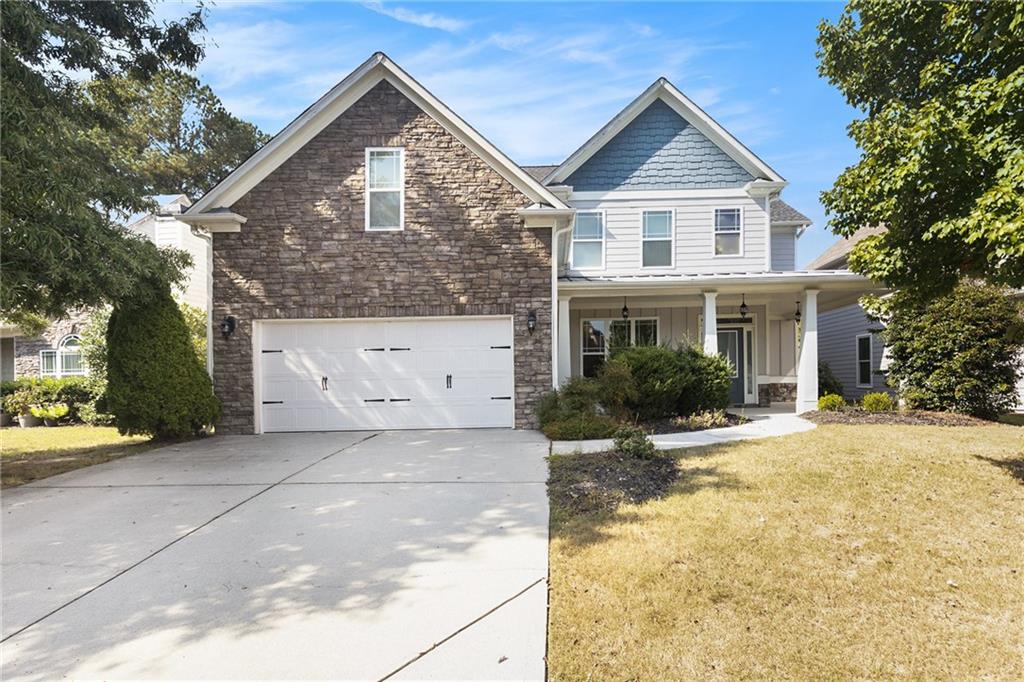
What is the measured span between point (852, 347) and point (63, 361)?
25.4m

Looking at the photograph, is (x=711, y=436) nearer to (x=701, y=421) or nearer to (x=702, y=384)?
(x=701, y=421)

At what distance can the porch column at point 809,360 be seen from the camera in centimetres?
1192

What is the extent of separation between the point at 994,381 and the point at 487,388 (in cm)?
990

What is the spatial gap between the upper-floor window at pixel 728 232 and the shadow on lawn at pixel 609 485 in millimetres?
7762

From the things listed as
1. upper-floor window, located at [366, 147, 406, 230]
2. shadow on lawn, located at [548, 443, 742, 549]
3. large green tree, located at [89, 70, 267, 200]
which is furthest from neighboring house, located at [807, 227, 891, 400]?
large green tree, located at [89, 70, 267, 200]

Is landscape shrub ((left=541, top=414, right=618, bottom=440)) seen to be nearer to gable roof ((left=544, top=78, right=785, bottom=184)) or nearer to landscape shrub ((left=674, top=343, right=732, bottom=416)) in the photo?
landscape shrub ((left=674, top=343, right=732, bottom=416))

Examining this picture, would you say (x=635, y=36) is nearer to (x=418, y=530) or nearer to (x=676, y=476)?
(x=676, y=476)

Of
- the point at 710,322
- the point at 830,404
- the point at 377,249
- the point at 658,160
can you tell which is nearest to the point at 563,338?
the point at 710,322

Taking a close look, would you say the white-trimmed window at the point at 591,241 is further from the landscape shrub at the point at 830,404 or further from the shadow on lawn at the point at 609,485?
the shadow on lawn at the point at 609,485

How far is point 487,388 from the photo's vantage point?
34.9ft

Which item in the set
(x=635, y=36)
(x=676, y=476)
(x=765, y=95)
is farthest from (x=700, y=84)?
(x=676, y=476)

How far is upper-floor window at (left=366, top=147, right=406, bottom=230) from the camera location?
10.5 m

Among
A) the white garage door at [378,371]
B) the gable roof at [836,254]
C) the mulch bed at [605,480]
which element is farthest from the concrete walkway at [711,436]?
the gable roof at [836,254]

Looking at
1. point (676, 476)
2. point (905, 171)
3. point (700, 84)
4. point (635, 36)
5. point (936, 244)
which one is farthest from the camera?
point (700, 84)
